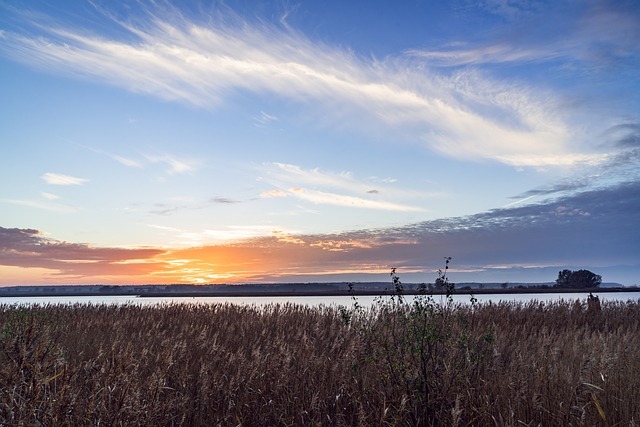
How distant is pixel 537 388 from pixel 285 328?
10.4 metres

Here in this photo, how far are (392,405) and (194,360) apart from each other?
184 inches

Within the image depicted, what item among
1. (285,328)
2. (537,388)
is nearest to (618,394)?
(537,388)

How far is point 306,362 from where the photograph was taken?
878 cm

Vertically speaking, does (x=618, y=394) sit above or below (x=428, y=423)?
above

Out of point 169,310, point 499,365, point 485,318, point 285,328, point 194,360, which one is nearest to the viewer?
point 499,365

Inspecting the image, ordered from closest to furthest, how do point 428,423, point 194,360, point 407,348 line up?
point 428,423 → point 407,348 → point 194,360

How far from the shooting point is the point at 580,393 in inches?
287

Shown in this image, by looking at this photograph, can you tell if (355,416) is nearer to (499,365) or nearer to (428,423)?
(428,423)

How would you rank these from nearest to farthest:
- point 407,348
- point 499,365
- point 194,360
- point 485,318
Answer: point 407,348 → point 499,365 → point 194,360 → point 485,318

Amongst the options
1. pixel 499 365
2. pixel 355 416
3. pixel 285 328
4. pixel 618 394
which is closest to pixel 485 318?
pixel 285 328

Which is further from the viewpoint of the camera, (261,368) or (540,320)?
(540,320)

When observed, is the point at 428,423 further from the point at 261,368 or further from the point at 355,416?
the point at 261,368

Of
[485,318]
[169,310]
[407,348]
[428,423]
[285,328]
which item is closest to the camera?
[428,423]

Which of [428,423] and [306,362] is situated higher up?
[306,362]
